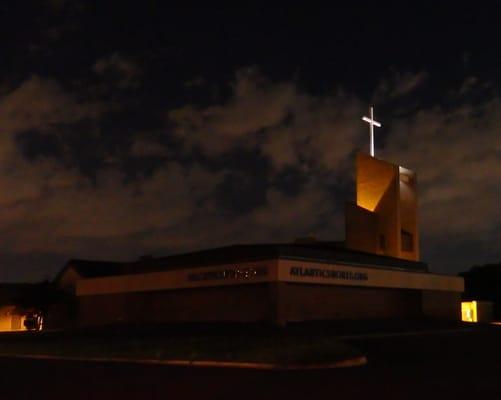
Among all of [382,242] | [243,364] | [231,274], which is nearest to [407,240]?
[382,242]

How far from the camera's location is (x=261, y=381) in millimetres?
16062

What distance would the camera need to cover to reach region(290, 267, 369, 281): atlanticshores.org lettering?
37.1m

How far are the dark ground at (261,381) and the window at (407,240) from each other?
32532 mm

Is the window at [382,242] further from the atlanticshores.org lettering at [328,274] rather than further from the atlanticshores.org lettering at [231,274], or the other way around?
the atlanticshores.org lettering at [231,274]

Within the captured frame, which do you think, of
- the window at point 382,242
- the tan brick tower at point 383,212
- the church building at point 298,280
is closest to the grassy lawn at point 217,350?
the church building at point 298,280

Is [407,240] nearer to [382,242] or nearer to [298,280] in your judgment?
[382,242]

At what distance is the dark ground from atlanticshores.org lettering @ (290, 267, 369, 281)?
14305mm

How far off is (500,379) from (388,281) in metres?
28.5

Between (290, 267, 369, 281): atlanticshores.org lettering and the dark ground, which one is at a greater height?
(290, 267, 369, 281): atlanticshores.org lettering

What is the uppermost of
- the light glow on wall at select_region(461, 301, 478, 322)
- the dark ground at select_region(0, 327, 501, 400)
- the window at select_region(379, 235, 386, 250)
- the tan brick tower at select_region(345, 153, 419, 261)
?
the tan brick tower at select_region(345, 153, 419, 261)

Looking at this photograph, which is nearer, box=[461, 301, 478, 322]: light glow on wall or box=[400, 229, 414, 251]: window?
box=[400, 229, 414, 251]: window

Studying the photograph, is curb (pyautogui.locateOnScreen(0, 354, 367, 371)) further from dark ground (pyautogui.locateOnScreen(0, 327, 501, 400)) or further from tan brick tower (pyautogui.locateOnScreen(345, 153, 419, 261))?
tan brick tower (pyautogui.locateOnScreen(345, 153, 419, 261))

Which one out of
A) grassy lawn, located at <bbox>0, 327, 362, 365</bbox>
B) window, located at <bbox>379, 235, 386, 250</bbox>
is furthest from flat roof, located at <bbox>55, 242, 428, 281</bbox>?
grassy lawn, located at <bbox>0, 327, 362, 365</bbox>

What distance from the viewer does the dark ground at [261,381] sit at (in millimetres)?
13984
